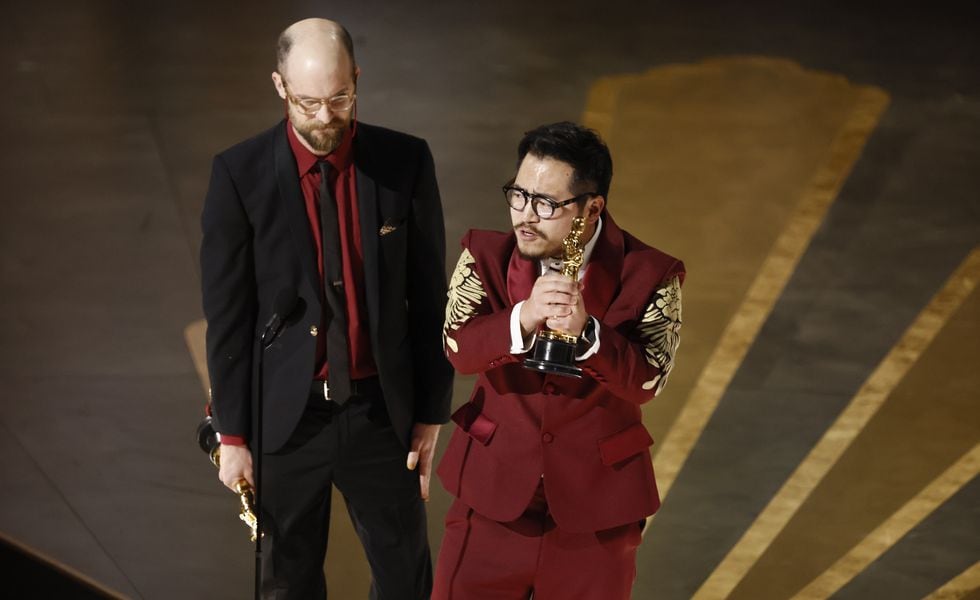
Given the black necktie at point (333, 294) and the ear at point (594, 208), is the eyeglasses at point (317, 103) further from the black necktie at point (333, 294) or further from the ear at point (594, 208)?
the ear at point (594, 208)

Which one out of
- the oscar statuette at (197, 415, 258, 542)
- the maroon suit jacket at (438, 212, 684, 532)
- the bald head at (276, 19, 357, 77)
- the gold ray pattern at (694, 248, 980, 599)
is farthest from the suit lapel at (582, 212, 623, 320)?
the gold ray pattern at (694, 248, 980, 599)

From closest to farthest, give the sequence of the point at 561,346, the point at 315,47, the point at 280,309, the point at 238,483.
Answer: the point at 561,346 → the point at 315,47 → the point at 280,309 → the point at 238,483

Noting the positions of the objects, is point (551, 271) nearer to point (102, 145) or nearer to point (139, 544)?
point (139, 544)

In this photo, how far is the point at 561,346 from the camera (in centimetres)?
208

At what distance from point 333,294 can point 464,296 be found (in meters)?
0.36

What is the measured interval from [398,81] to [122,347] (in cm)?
124

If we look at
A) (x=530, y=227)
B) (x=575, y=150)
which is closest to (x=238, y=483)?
(x=530, y=227)

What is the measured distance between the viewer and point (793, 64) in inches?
163

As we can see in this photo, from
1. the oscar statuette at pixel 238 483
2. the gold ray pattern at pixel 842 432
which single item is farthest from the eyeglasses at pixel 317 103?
the gold ray pattern at pixel 842 432

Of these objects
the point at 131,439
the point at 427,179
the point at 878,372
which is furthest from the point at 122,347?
the point at 878,372

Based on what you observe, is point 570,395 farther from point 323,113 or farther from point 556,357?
point 323,113

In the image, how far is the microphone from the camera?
2438 millimetres

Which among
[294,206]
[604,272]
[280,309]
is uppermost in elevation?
[604,272]

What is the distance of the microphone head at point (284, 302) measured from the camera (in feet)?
8.00
